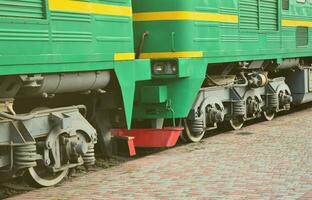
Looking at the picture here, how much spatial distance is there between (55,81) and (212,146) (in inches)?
134

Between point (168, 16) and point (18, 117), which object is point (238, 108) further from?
point (18, 117)

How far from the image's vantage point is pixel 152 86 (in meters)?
8.60

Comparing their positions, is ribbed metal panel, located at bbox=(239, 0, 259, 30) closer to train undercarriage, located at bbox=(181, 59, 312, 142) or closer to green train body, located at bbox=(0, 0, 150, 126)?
train undercarriage, located at bbox=(181, 59, 312, 142)

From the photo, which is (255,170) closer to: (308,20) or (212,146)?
(212,146)

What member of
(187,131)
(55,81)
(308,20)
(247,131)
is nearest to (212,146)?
(187,131)

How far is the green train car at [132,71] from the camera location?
6.02 meters

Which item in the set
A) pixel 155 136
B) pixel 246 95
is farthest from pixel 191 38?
pixel 246 95

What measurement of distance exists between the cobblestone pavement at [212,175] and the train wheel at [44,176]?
106 millimetres

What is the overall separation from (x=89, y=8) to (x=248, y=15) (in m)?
4.56

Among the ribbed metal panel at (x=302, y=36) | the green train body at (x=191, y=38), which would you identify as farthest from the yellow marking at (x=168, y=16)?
the ribbed metal panel at (x=302, y=36)

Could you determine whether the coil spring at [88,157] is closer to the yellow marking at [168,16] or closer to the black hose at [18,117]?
the black hose at [18,117]

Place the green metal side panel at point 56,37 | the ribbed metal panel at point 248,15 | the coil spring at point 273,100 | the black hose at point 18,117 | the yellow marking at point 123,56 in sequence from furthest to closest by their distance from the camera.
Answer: the coil spring at point 273,100
the ribbed metal panel at point 248,15
the yellow marking at point 123,56
the black hose at point 18,117
the green metal side panel at point 56,37

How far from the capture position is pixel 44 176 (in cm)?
667

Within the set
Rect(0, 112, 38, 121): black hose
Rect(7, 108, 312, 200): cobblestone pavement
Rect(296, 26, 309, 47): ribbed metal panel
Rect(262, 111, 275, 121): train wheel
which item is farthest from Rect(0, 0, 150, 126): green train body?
Rect(296, 26, 309, 47): ribbed metal panel
